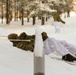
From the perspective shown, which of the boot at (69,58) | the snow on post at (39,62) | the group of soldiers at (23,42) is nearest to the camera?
the snow on post at (39,62)

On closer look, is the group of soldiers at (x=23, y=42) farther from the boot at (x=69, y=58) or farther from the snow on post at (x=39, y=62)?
the snow on post at (x=39, y=62)

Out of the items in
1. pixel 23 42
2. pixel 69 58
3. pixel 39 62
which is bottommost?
pixel 69 58

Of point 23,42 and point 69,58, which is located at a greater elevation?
point 23,42

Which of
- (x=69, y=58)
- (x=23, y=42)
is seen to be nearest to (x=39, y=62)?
(x=69, y=58)

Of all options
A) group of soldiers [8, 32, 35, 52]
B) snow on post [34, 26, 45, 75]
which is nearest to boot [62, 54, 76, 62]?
group of soldiers [8, 32, 35, 52]

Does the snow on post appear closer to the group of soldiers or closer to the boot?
the boot

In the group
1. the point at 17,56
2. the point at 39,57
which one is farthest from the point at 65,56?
the point at 39,57

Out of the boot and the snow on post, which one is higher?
the snow on post

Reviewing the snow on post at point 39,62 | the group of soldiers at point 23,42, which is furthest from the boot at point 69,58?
the snow on post at point 39,62

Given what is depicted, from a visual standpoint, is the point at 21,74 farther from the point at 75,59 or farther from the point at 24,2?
the point at 24,2

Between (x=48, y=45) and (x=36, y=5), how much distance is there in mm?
24004

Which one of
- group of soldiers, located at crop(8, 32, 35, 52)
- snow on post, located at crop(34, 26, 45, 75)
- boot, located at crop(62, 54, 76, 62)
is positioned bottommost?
boot, located at crop(62, 54, 76, 62)

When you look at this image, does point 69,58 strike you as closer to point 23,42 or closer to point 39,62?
point 23,42

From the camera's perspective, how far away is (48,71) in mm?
5938
